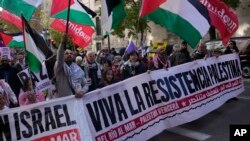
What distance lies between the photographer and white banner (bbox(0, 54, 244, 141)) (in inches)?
228

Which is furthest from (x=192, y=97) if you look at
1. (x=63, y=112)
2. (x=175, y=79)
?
(x=63, y=112)

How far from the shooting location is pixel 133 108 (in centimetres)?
715

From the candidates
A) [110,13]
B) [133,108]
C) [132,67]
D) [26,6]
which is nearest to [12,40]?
[132,67]

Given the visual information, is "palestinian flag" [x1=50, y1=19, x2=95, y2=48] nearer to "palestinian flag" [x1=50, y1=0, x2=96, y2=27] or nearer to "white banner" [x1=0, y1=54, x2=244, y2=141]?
"palestinian flag" [x1=50, y1=0, x2=96, y2=27]

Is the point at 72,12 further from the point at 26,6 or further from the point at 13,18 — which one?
the point at 13,18

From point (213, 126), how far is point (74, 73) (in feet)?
9.63

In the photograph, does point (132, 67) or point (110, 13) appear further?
point (132, 67)

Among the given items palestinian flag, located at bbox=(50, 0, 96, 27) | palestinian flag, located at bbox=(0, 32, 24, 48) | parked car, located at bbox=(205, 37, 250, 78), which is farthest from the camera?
parked car, located at bbox=(205, 37, 250, 78)

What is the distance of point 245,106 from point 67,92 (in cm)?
511

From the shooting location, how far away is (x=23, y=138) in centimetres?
565

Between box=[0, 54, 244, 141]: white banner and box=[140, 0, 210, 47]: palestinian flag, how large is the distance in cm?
68

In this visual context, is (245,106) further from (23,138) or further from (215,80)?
(23,138)

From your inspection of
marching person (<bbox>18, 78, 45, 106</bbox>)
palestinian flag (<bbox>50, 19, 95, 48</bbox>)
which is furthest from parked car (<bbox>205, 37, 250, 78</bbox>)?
marching person (<bbox>18, 78, 45, 106</bbox>)

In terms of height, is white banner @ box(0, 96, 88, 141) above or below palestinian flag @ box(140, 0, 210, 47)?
below
